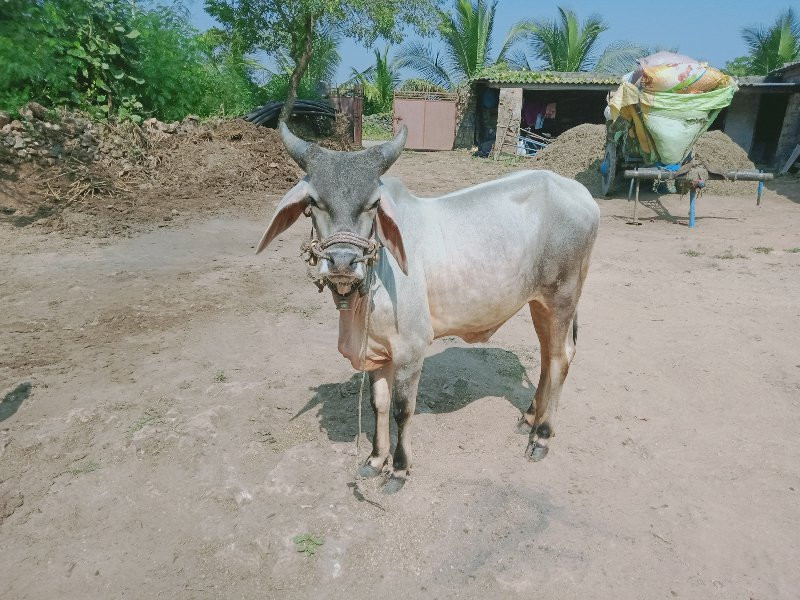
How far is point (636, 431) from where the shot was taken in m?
3.85

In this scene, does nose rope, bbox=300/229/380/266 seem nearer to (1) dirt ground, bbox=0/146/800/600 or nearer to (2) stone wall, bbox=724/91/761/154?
(1) dirt ground, bbox=0/146/800/600

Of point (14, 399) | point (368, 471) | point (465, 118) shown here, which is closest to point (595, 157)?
point (465, 118)

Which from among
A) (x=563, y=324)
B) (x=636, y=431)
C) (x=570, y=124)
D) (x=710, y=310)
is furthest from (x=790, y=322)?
(x=570, y=124)

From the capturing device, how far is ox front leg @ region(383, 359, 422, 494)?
10.1ft

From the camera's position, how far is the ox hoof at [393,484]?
10.6 ft

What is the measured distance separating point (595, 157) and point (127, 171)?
1155cm

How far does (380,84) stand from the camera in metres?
27.6

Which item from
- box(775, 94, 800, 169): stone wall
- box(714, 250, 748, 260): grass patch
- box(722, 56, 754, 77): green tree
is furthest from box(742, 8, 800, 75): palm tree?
box(714, 250, 748, 260): grass patch

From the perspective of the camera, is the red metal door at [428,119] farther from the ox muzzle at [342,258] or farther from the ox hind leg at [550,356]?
the ox muzzle at [342,258]

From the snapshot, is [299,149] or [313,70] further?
[313,70]

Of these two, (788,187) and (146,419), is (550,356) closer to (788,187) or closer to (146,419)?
(146,419)

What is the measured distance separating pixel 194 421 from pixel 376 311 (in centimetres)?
177

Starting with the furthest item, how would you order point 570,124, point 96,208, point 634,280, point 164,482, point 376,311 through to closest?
1. point 570,124
2. point 96,208
3. point 634,280
4. point 164,482
5. point 376,311

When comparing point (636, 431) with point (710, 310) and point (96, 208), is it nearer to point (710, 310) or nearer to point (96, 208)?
point (710, 310)
